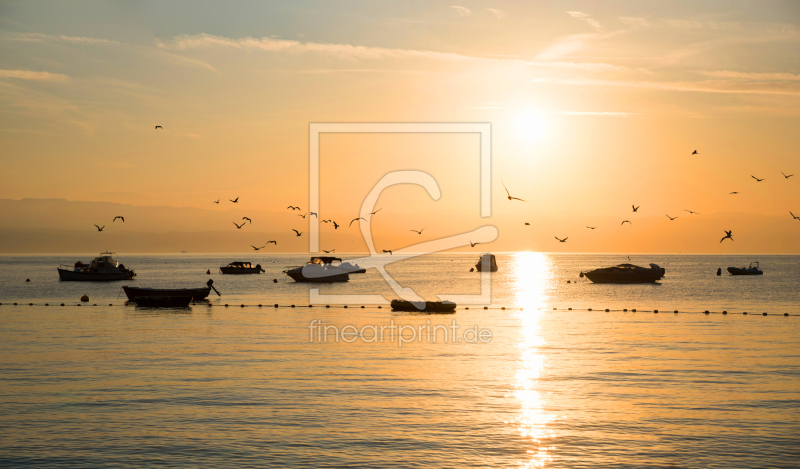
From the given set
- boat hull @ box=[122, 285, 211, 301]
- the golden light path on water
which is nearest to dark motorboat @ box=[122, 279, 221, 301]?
boat hull @ box=[122, 285, 211, 301]

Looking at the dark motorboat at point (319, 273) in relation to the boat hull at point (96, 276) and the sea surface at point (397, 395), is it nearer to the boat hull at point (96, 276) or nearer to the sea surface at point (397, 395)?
the boat hull at point (96, 276)

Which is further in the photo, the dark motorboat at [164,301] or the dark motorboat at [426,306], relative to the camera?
the dark motorboat at [164,301]

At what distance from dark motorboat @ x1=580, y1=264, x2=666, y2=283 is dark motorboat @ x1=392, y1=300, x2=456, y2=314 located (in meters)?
76.1

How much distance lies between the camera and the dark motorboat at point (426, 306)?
73625 millimetres

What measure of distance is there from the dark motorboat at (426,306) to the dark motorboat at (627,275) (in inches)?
2998

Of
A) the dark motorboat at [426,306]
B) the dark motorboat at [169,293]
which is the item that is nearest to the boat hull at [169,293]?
the dark motorboat at [169,293]

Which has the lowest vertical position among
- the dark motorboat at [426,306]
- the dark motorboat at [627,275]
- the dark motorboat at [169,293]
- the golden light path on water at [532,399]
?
→ the golden light path on water at [532,399]

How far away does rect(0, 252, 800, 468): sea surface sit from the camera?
885 inches

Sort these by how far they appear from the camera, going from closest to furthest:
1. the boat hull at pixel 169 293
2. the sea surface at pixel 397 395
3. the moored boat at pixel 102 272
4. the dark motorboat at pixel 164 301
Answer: the sea surface at pixel 397 395
the boat hull at pixel 169 293
the dark motorboat at pixel 164 301
the moored boat at pixel 102 272

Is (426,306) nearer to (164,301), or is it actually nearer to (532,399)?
(164,301)

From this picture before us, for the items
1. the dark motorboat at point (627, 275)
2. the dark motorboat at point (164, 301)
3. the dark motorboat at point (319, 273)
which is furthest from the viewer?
the dark motorboat at point (319, 273)

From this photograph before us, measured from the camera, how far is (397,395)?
102ft

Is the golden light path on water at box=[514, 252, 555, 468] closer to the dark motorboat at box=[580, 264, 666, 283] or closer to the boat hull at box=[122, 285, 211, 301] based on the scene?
the boat hull at box=[122, 285, 211, 301]

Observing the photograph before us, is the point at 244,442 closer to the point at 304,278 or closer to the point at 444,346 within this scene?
the point at 444,346
